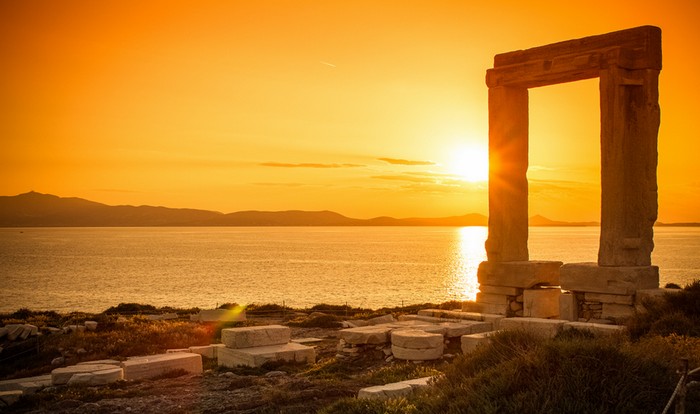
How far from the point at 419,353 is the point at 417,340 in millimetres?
251

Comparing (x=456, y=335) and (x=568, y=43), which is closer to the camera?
(x=456, y=335)

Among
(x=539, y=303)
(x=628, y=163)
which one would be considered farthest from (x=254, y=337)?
(x=628, y=163)

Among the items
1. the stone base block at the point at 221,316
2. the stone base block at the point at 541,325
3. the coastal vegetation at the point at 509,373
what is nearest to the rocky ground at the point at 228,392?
the coastal vegetation at the point at 509,373

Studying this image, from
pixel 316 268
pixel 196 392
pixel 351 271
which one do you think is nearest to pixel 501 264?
pixel 196 392

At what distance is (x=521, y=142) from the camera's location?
16812 mm

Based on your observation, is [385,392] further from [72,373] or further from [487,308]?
[487,308]

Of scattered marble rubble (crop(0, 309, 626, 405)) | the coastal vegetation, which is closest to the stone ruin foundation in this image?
scattered marble rubble (crop(0, 309, 626, 405))

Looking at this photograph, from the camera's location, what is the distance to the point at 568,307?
15.1 meters

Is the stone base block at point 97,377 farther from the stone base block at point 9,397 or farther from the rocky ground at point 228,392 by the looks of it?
the stone base block at point 9,397

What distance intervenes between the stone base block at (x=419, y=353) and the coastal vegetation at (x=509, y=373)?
16 cm

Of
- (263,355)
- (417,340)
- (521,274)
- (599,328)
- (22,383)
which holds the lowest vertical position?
(22,383)

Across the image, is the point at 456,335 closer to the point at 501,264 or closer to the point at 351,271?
the point at 501,264

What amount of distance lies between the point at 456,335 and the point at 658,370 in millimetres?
6697

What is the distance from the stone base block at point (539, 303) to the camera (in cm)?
1565
